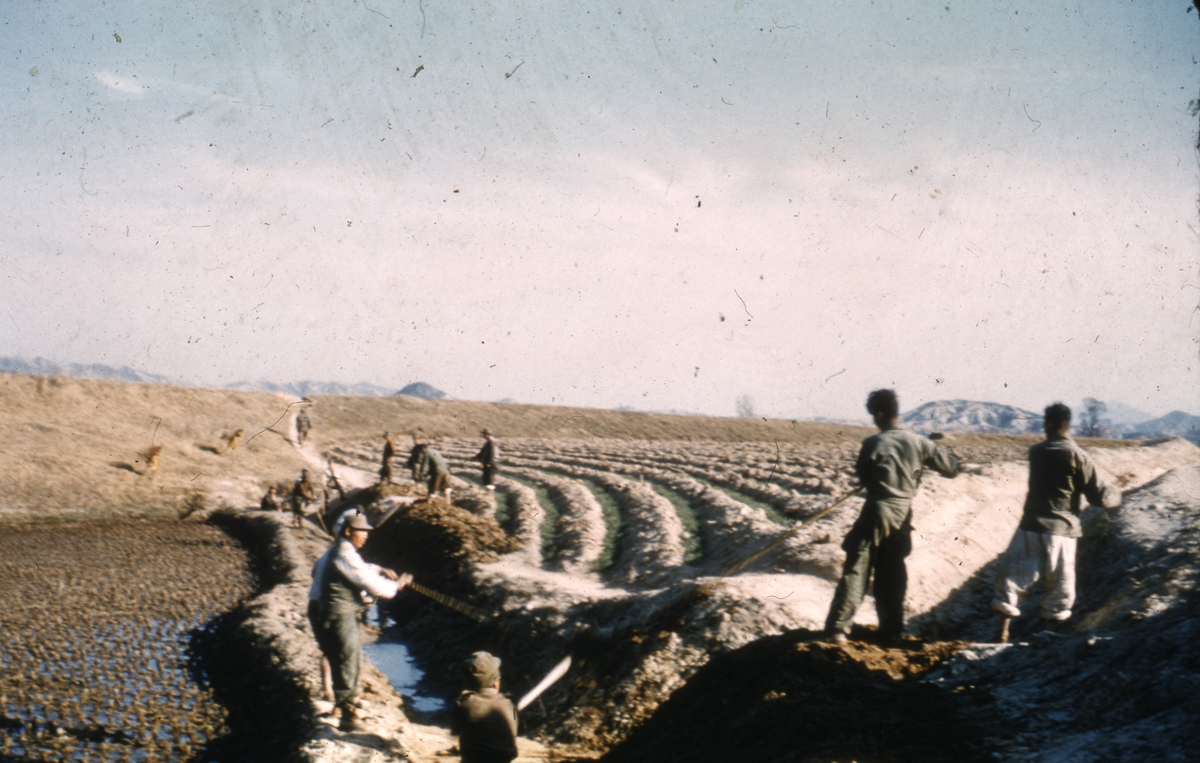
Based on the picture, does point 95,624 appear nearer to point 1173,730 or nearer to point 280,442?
point 1173,730

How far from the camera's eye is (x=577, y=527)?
1812cm

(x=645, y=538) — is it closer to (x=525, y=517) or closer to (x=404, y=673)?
(x=525, y=517)

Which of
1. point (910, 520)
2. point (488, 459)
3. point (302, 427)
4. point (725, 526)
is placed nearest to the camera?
point (910, 520)

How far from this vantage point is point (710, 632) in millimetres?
8562

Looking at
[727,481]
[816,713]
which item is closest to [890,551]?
[816,713]

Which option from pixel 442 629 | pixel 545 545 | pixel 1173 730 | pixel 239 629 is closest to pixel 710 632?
pixel 1173 730

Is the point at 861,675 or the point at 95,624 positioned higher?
the point at 861,675

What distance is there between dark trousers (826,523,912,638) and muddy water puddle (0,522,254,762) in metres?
6.50

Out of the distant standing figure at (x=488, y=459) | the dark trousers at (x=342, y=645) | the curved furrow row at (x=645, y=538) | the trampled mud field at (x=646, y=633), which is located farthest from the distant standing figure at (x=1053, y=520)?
the distant standing figure at (x=488, y=459)

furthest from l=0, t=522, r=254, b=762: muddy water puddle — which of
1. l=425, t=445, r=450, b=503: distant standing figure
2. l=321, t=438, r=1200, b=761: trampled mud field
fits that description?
l=425, t=445, r=450, b=503: distant standing figure

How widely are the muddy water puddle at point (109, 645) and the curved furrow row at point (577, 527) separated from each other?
20.2ft

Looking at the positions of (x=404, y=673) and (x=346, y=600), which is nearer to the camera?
(x=346, y=600)

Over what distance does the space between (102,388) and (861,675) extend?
134ft

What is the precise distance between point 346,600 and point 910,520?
192 inches
